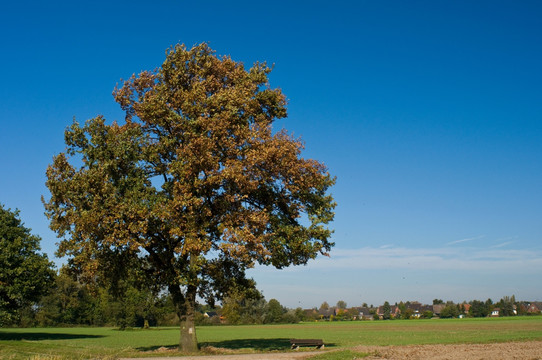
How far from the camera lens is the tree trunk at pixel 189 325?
2705 centimetres

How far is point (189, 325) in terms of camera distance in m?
27.4

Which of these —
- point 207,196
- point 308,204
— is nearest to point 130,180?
point 207,196

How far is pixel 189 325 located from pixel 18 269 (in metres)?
29.5

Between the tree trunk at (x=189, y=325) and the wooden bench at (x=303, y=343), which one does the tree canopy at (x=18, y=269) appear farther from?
the wooden bench at (x=303, y=343)

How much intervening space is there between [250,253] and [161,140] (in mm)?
8434

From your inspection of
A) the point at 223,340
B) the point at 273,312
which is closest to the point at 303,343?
the point at 223,340

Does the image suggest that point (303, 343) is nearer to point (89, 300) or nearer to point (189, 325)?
point (189, 325)

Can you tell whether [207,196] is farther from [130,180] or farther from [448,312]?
[448,312]

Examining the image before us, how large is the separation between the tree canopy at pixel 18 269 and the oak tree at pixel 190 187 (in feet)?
85.1

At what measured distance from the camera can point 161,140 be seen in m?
27.7

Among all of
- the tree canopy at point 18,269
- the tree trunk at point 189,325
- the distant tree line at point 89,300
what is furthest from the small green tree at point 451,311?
the tree trunk at point 189,325

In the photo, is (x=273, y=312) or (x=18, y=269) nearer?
(x=18, y=269)

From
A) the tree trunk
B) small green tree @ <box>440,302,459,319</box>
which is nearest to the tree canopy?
the tree trunk

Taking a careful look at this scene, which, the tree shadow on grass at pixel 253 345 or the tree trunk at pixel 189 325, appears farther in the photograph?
the tree shadow on grass at pixel 253 345
